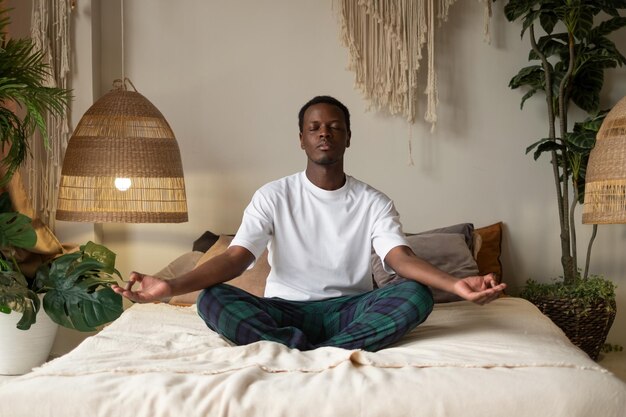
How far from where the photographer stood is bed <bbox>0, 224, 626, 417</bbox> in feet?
6.02

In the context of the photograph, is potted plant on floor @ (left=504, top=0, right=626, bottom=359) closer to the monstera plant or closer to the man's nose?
the man's nose

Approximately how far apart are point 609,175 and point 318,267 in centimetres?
118

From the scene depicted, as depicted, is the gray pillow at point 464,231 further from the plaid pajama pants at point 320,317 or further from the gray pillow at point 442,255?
the plaid pajama pants at point 320,317

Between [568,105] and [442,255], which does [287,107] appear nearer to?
[442,255]

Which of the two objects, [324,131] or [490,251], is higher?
[324,131]

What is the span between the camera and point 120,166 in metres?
3.29

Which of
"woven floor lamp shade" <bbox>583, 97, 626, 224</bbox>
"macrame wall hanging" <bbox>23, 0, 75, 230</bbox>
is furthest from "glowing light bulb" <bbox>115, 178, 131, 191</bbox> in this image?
"woven floor lamp shade" <bbox>583, 97, 626, 224</bbox>

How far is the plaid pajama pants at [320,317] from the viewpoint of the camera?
2277 millimetres

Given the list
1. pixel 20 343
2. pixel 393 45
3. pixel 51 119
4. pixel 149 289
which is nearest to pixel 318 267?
pixel 149 289

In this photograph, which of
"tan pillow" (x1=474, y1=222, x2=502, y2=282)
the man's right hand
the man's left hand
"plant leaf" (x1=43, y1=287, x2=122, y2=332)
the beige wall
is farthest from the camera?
the beige wall

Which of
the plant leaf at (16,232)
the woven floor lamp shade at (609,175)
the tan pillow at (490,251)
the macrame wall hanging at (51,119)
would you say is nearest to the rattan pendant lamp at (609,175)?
the woven floor lamp shade at (609,175)

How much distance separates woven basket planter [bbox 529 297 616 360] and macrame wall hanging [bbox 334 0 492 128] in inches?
37.4

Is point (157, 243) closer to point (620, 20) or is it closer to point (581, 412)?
point (620, 20)

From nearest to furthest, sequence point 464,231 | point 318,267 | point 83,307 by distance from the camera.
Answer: point 318,267
point 83,307
point 464,231
